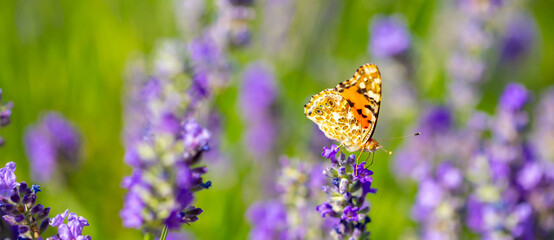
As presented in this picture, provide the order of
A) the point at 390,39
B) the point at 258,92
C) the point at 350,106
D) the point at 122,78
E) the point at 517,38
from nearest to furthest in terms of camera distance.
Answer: the point at 350,106 < the point at 390,39 < the point at 258,92 < the point at 122,78 < the point at 517,38

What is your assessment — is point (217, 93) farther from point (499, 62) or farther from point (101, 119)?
point (499, 62)

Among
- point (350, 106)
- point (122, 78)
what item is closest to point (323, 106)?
point (350, 106)

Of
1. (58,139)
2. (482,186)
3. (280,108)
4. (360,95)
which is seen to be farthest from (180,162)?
(280,108)

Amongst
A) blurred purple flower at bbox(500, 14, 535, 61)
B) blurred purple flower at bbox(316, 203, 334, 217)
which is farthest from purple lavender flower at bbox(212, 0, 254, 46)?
blurred purple flower at bbox(500, 14, 535, 61)

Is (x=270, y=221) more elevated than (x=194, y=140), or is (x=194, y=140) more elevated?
(x=270, y=221)

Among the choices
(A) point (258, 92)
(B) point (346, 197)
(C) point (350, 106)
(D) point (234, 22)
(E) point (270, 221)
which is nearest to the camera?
(B) point (346, 197)

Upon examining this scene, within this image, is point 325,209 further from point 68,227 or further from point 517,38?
point 517,38

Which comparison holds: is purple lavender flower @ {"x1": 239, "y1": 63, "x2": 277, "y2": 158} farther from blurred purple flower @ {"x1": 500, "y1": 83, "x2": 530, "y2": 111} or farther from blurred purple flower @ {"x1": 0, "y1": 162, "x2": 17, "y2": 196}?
blurred purple flower @ {"x1": 0, "y1": 162, "x2": 17, "y2": 196}
